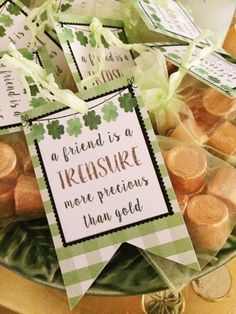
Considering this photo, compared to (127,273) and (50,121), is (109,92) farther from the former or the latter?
(127,273)

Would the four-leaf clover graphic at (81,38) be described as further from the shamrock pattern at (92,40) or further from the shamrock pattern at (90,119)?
the shamrock pattern at (90,119)

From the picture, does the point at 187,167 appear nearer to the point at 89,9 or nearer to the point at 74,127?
the point at 74,127

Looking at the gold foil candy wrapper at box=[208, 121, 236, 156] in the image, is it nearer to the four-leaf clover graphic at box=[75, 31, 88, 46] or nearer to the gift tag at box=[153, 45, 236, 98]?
the gift tag at box=[153, 45, 236, 98]

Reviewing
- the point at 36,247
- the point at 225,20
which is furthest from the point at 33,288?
the point at 225,20

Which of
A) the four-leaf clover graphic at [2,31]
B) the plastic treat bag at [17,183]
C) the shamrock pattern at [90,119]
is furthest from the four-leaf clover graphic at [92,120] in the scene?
the four-leaf clover graphic at [2,31]

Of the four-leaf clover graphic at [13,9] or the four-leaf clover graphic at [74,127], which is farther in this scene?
the four-leaf clover graphic at [13,9]

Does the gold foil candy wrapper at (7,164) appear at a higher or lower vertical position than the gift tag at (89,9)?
lower

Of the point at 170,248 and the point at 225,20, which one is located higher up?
the point at 225,20
